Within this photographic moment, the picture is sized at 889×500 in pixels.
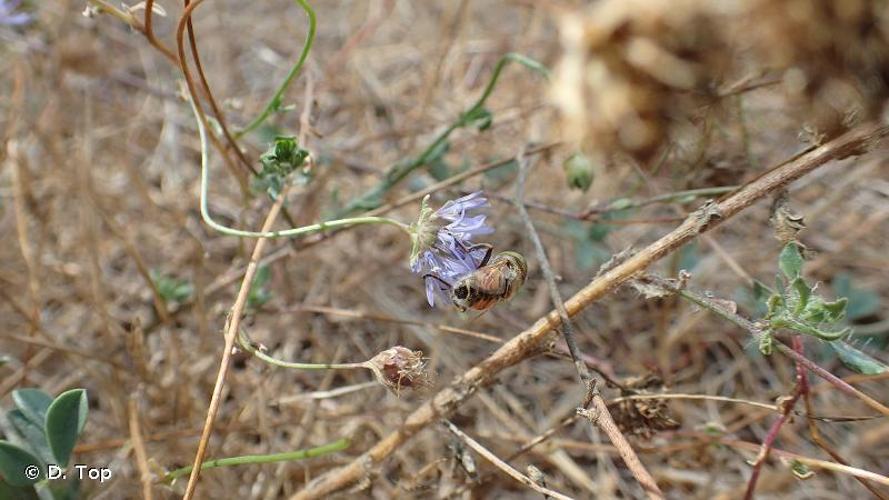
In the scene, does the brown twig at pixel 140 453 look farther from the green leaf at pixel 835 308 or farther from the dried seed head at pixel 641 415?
the green leaf at pixel 835 308

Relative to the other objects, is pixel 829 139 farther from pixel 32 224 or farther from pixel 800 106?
pixel 32 224

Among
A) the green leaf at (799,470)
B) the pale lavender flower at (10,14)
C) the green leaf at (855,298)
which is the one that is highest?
the pale lavender flower at (10,14)

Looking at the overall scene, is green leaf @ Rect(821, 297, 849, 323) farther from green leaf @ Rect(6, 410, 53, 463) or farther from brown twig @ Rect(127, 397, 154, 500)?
green leaf @ Rect(6, 410, 53, 463)

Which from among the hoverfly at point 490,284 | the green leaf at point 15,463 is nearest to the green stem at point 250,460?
the green leaf at point 15,463

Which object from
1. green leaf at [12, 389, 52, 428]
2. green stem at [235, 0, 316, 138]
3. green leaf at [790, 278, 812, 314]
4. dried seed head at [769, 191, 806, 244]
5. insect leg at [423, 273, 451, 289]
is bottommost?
green leaf at [12, 389, 52, 428]

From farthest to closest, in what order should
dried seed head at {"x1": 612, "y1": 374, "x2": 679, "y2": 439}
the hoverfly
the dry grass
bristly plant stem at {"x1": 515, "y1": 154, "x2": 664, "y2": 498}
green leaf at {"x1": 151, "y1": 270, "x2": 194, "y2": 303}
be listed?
green leaf at {"x1": 151, "y1": 270, "x2": 194, "y2": 303}, the dry grass, dried seed head at {"x1": 612, "y1": 374, "x2": 679, "y2": 439}, the hoverfly, bristly plant stem at {"x1": 515, "y1": 154, "x2": 664, "y2": 498}

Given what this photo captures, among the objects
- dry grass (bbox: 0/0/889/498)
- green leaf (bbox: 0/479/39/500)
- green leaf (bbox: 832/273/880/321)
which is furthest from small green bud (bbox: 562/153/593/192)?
green leaf (bbox: 0/479/39/500)

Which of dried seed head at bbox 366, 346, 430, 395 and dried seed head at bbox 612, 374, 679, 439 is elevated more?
dried seed head at bbox 366, 346, 430, 395

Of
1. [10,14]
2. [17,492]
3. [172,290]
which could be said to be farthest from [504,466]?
[10,14]
